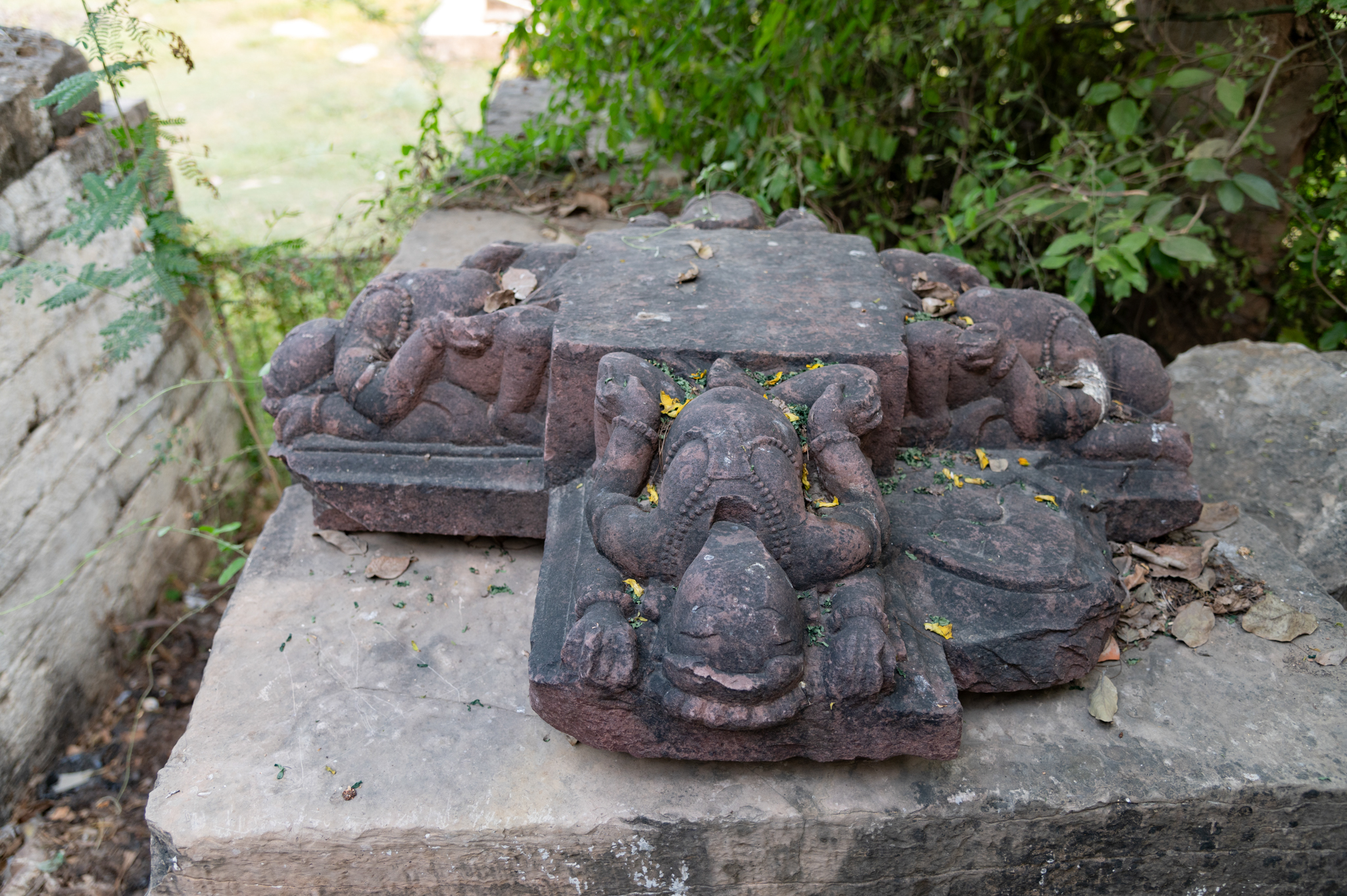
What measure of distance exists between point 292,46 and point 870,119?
7877 mm

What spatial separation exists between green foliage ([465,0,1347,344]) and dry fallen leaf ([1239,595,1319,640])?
4.68 ft

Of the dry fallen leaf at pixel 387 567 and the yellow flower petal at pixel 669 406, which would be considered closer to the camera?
the yellow flower petal at pixel 669 406

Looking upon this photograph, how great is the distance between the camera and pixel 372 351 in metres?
2.89

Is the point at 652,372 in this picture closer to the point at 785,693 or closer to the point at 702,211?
the point at 785,693

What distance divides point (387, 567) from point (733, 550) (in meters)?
1.34

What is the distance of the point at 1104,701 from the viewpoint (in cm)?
238

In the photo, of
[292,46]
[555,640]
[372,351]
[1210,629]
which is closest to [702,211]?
[372,351]

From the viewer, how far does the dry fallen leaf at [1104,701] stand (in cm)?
235

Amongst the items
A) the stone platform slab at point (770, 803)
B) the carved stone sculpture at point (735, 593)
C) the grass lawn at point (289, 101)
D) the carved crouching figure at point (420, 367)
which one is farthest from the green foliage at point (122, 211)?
the carved stone sculpture at point (735, 593)

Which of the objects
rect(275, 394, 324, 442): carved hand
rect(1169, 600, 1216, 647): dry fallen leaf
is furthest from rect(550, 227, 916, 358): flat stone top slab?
rect(1169, 600, 1216, 647): dry fallen leaf

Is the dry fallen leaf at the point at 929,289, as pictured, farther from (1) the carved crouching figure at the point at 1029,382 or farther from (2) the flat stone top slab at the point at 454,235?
(2) the flat stone top slab at the point at 454,235

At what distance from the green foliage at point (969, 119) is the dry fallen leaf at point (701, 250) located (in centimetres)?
93

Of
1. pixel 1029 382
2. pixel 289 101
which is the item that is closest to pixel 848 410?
pixel 1029 382

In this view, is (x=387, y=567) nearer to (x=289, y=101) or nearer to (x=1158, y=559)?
(x=1158, y=559)
